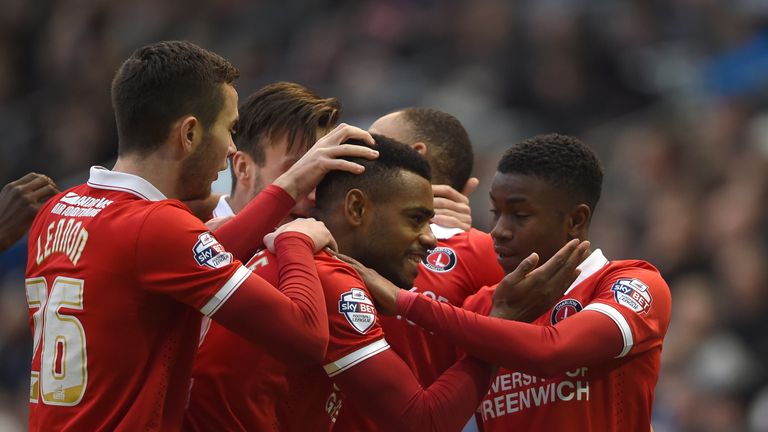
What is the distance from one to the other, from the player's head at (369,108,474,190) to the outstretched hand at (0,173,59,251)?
140cm

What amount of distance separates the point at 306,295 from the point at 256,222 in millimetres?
405

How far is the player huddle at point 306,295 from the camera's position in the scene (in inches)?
147

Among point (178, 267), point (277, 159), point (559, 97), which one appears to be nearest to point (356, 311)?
point (178, 267)

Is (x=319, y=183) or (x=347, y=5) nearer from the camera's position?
(x=319, y=183)

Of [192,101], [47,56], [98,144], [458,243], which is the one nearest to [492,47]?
[98,144]

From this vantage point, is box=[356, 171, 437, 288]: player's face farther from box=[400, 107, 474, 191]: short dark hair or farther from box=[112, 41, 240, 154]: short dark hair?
box=[400, 107, 474, 191]: short dark hair

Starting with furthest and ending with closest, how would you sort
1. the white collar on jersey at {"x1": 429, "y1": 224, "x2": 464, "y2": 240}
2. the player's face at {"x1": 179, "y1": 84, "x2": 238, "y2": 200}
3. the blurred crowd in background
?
the blurred crowd in background → the white collar on jersey at {"x1": 429, "y1": 224, "x2": 464, "y2": 240} → the player's face at {"x1": 179, "y1": 84, "x2": 238, "y2": 200}

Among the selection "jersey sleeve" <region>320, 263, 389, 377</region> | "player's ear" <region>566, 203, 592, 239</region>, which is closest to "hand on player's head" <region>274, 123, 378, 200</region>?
"jersey sleeve" <region>320, 263, 389, 377</region>

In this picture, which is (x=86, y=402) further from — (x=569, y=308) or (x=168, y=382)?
(x=569, y=308)

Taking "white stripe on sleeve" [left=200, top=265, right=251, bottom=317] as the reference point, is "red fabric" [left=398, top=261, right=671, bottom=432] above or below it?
below

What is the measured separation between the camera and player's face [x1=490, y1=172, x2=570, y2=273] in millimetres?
4426

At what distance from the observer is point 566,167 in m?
4.49

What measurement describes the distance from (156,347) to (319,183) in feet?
2.68

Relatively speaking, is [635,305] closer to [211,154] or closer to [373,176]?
[373,176]
